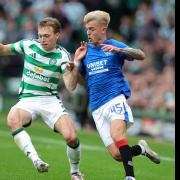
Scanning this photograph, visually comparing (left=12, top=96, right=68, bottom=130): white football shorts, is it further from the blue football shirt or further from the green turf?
the green turf

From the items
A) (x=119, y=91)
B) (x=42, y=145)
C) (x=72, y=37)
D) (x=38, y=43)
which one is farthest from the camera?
(x=72, y=37)

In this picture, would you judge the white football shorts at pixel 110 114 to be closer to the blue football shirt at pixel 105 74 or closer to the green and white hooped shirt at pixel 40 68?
the blue football shirt at pixel 105 74

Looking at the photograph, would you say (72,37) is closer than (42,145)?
No

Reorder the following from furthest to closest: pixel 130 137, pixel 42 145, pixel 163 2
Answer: pixel 163 2
pixel 130 137
pixel 42 145

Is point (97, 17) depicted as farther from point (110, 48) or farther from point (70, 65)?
point (70, 65)

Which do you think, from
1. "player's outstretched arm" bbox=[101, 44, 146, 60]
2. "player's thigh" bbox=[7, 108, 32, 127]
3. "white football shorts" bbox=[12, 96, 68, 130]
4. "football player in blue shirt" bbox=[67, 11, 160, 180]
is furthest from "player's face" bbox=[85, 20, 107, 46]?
"player's thigh" bbox=[7, 108, 32, 127]

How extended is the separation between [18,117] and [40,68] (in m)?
0.80

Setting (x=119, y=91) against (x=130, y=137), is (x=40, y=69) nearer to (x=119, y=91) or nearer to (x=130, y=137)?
(x=119, y=91)

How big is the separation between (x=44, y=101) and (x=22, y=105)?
320 millimetres

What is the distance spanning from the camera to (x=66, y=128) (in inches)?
421

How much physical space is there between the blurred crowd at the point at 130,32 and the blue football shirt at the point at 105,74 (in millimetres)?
8439

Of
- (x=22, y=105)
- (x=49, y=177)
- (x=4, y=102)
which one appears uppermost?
(x=22, y=105)

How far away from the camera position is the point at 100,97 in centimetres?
1053

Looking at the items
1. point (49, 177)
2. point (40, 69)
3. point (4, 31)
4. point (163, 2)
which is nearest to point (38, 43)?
point (40, 69)
